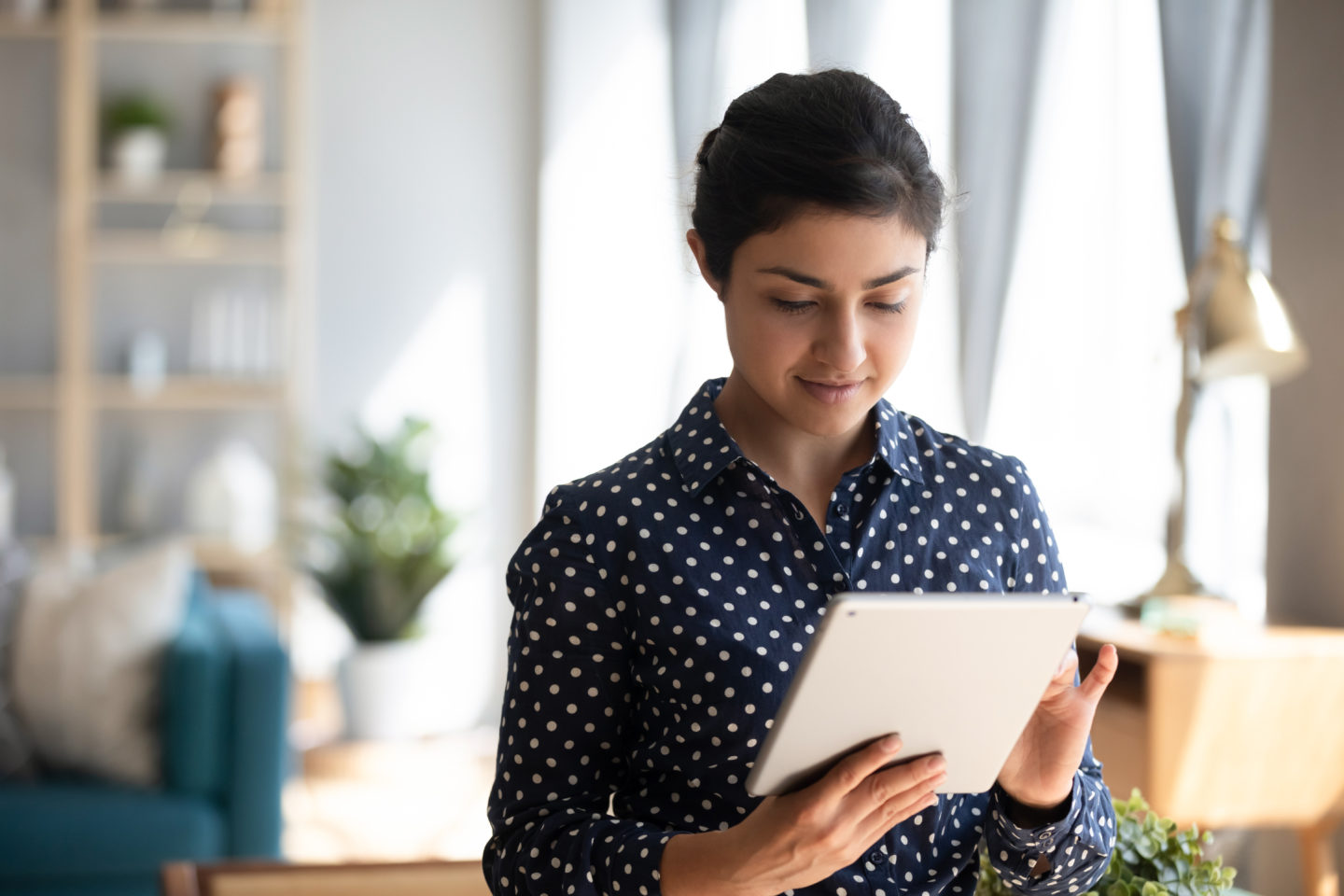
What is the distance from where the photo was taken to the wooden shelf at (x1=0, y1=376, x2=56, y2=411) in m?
4.55

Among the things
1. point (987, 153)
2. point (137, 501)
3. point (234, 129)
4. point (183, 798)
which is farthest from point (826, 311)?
point (137, 501)

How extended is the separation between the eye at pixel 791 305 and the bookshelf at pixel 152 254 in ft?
12.1

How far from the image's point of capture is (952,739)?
961mm

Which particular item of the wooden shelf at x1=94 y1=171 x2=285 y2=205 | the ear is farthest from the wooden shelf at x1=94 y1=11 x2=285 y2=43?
the ear

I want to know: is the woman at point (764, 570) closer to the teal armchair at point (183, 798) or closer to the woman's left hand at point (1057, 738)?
the woman's left hand at point (1057, 738)

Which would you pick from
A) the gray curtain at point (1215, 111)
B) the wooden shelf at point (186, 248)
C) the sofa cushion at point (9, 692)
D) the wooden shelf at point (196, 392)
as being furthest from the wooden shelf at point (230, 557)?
the gray curtain at point (1215, 111)

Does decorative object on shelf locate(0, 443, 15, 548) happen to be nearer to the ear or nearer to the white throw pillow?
the white throw pillow

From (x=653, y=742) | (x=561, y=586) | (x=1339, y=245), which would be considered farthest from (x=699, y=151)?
(x=1339, y=245)

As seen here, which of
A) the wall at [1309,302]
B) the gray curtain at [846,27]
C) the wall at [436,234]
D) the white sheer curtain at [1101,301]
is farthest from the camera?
the wall at [436,234]

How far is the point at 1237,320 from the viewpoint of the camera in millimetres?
2447

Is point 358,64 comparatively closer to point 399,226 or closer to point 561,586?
point 399,226

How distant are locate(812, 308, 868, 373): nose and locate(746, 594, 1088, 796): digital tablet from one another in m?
0.23

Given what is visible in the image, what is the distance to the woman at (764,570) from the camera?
105 centimetres

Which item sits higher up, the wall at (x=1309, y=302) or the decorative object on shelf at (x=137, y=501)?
the wall at (x=1309, y=302)
